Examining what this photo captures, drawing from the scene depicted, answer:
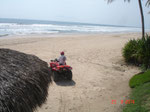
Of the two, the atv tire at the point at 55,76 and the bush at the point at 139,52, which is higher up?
the bush at the point at 139,52

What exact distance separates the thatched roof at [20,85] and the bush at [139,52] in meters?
5.27

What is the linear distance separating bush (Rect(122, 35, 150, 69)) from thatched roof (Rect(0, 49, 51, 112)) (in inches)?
207

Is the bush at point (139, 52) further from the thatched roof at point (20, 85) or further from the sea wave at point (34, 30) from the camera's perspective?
the sea wave at point (34, 30)

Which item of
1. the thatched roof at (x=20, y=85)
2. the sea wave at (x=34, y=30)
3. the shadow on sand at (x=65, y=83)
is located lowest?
the shadow on sand at (x=65, y=83)

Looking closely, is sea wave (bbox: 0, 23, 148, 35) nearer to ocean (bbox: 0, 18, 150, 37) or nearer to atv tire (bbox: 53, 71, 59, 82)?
ocean (bbox: 0, 18, 150, 37)

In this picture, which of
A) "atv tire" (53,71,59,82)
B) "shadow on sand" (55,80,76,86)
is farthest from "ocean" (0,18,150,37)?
"shadow on sand" (55,80,76,86)

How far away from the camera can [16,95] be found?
2.91 m

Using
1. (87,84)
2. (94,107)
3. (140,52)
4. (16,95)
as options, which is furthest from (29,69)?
(140,52)

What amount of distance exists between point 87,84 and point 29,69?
2.83 m

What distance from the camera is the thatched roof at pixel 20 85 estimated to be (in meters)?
2.77

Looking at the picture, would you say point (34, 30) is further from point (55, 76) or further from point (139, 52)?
point (55, 76)

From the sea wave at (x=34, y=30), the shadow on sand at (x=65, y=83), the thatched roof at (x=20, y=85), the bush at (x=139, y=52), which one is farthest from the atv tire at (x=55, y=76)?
the sea wave at (x=34, y=30)

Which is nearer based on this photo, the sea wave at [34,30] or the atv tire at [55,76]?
the atv tire at [55,76]

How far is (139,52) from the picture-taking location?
7871mm
